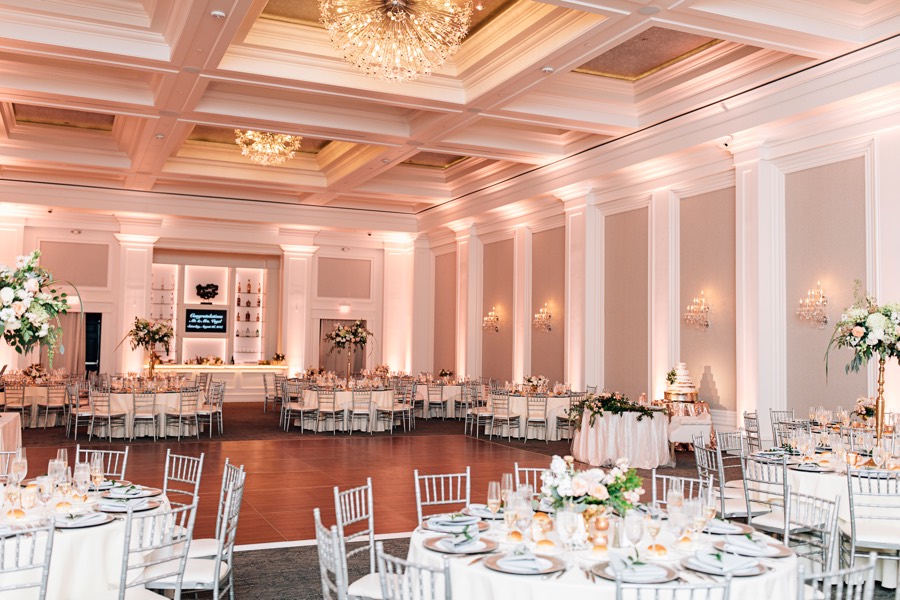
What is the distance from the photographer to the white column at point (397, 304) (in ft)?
70.2

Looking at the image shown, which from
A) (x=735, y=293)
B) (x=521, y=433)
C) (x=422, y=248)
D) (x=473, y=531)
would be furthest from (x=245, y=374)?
(x=473, y=531)

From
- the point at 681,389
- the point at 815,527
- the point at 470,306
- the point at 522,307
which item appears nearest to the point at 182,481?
the point at 815,527

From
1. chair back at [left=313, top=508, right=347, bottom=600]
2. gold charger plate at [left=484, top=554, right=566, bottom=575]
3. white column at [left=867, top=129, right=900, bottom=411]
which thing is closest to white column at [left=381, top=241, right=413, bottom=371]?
white column at [left=867, top=129, right=900, bottom=411]

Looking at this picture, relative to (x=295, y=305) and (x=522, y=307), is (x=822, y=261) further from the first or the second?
(x=295, y=305)

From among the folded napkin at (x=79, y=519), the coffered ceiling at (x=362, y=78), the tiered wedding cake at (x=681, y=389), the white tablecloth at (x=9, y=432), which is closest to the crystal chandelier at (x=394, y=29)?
the coffered ceiling at (x=362, y=78)

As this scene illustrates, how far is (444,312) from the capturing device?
20.5 meters

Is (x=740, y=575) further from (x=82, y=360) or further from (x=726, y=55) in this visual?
(x=82, y=360)

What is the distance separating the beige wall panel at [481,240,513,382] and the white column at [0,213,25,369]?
10.3 m

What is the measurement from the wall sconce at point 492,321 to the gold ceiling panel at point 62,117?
8580 mm

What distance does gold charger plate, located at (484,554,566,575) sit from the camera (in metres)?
3.25

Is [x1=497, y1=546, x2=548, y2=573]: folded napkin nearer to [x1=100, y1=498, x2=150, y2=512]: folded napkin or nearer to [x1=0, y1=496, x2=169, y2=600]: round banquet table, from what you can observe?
[x1=0, y1=496, x2=169, y2=600]: round banquet table

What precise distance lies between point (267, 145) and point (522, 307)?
6.13m

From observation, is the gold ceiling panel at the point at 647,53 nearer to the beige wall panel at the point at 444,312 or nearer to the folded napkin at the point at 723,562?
the folded napkin at the point at 723,562

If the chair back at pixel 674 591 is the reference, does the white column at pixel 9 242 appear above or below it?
above
